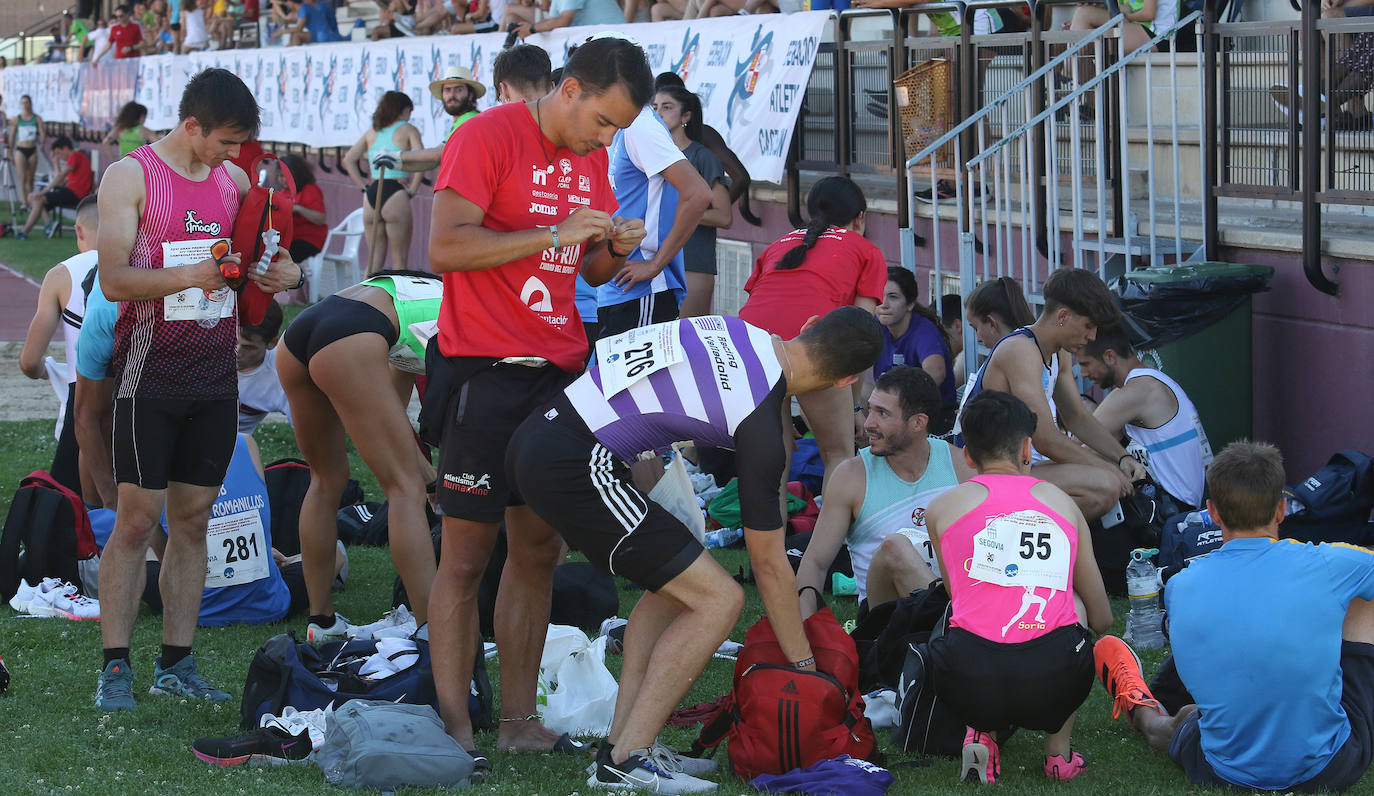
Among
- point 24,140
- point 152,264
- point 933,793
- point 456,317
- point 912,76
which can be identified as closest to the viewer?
point 933,793

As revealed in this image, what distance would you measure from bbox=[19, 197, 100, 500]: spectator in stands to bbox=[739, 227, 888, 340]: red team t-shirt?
3.12m

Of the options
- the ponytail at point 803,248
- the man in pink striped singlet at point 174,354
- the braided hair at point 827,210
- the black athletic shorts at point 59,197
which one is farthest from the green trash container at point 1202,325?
the black athletic shorts at point 59,197

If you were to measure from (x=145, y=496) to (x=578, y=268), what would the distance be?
164 centimetres

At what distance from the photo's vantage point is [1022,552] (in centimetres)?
412

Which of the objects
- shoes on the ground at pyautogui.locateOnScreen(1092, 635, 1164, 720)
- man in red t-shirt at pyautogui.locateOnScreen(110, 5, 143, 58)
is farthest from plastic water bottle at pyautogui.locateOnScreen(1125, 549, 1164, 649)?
man in red t-shirt at pyautogui.locateOnScreen(110, 5, 143, 58)

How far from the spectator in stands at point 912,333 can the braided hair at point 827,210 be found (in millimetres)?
1021

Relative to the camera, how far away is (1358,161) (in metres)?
6.92

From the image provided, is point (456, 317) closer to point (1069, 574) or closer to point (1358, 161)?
point (1069, 574)

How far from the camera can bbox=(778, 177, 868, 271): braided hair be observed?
7000mm

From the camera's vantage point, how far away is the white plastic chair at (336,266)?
16766 mm

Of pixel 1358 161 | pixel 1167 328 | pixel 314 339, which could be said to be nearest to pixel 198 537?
pixel 314 339

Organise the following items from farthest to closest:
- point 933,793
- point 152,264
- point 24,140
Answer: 1. point 24,140
2. point 152,264
3. point 933,793

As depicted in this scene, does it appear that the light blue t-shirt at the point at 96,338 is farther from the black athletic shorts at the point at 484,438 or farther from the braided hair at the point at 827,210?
the braided hair at the point at 827,210

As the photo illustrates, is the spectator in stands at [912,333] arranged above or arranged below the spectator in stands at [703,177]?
below
